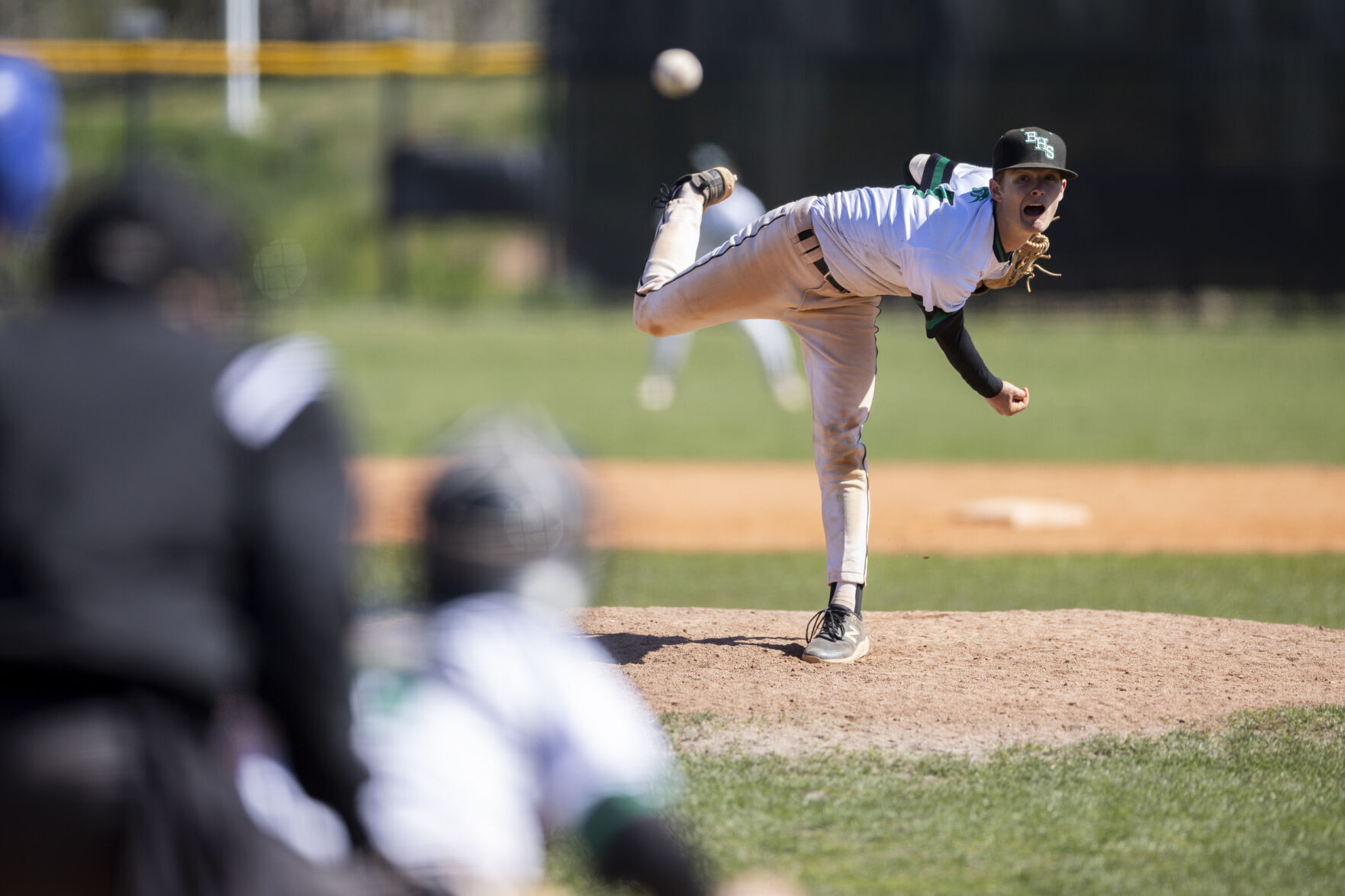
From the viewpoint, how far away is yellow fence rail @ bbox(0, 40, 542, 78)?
22.7m

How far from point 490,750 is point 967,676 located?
281 cm

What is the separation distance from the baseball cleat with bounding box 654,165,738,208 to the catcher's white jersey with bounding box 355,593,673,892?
337 centimetres

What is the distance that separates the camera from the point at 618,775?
5.81ft

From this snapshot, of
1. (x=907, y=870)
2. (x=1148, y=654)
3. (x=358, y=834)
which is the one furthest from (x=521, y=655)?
(x=1148, y=654)

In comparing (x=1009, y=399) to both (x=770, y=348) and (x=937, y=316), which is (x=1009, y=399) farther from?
(x=770, y=348)

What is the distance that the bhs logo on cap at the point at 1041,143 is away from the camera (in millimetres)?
4082

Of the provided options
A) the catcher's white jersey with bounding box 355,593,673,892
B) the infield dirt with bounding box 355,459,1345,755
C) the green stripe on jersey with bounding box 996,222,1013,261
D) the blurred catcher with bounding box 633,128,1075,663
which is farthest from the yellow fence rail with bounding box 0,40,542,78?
the catcher's white jersey with bounding box 355,593,673,892

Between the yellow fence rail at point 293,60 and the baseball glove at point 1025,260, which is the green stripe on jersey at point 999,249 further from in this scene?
the yellow fence rail at point 293,60

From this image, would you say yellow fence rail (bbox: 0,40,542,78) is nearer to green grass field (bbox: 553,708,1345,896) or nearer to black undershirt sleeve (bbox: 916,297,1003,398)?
black undershirt sleeve (bbox: 916,297,1003,398)

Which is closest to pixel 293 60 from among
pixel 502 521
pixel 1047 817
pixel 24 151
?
pixel 24 151

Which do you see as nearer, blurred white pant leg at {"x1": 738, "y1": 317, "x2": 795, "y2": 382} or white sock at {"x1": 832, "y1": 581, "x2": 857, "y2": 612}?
white sock at {"x1": 832, "y1": 581, "x2": 857, "y2": 612}

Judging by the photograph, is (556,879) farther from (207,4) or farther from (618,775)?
(207,4)

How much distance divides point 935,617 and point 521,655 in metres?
3.61

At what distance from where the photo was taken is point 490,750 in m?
1.75
